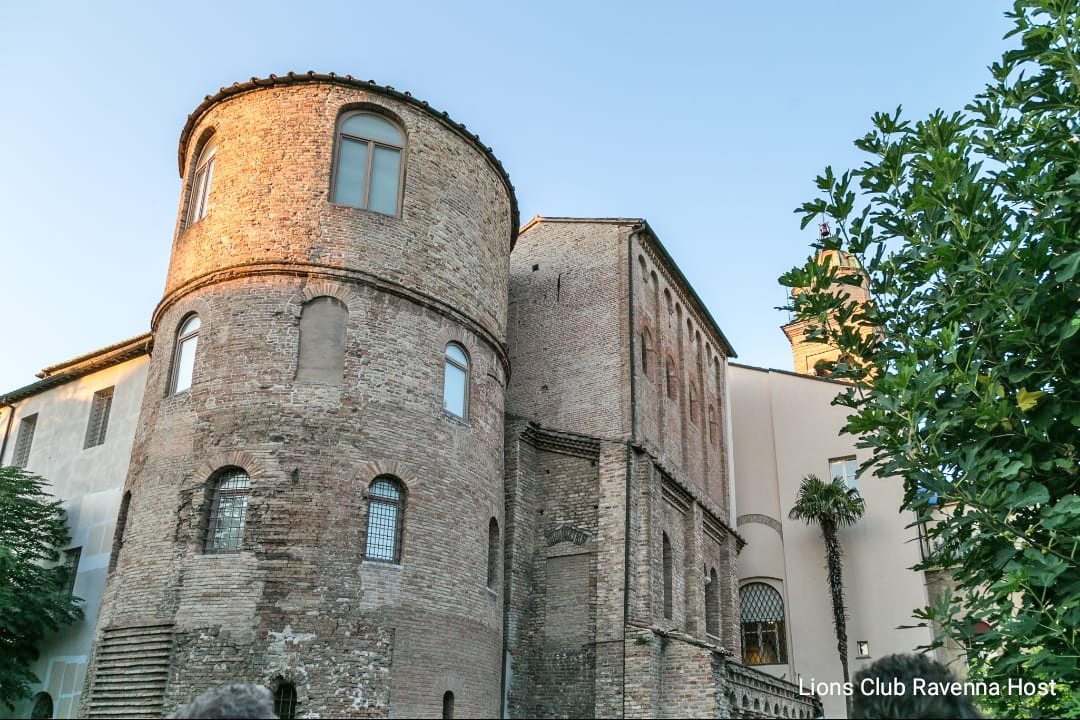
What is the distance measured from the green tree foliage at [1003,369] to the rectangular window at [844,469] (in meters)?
15.5

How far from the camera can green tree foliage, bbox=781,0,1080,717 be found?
10055mm

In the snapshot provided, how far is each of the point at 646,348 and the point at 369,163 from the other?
882cm

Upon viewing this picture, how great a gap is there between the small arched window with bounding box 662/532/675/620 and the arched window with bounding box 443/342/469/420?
6.54m

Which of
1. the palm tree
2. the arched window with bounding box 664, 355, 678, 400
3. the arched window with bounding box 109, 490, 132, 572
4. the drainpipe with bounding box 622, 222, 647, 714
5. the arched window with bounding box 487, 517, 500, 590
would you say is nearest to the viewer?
the arched window with bounding box 109, 490, 132, 572

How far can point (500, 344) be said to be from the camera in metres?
18.3

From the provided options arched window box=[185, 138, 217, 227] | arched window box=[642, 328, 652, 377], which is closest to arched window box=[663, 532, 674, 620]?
arched window box=[642, 328, 652, 377]

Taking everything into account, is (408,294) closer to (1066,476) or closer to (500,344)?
(500,344)

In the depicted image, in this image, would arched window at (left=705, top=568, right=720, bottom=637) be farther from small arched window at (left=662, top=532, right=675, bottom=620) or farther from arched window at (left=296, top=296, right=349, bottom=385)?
arched window at (left=296, top=296, right=349, bottom=385)

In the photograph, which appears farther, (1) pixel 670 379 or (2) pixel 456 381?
(1) pixel 670 379

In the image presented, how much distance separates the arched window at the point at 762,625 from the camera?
1012 inches

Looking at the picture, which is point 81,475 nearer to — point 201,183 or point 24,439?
point 24,439

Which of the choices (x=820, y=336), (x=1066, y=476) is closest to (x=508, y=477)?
→ (x=820, y=336)

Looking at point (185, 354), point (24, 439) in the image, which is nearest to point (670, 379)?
point (185, 354)

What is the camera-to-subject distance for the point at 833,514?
83.7 feet
